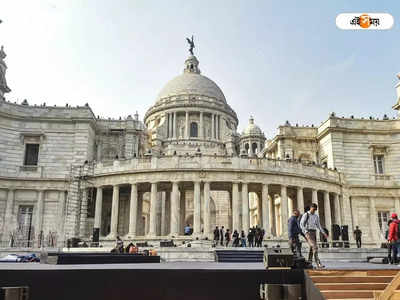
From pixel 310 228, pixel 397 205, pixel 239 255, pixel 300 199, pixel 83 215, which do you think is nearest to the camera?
pixel 310 228

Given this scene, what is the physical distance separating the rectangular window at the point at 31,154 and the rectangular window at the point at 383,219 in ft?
122

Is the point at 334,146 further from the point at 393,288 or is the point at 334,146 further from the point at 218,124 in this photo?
the point at 393,288

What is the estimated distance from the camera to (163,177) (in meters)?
35.1

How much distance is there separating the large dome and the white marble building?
22.3 m


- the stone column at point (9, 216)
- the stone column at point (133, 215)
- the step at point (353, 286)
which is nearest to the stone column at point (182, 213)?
the stone column at point (133, 215)

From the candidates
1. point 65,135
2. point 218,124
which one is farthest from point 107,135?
point 218,124

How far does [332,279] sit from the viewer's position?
10.7 m

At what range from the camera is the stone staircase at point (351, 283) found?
33.5ft

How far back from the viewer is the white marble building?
35094 millimetres

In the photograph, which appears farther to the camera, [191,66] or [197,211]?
[191,66]

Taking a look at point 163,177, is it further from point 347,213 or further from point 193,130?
point 193,130

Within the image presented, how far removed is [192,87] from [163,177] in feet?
120

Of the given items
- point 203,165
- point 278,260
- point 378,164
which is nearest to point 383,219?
point 378,164

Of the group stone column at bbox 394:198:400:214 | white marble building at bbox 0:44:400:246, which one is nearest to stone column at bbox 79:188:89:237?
white marble building at bbox 0:44:400:246
